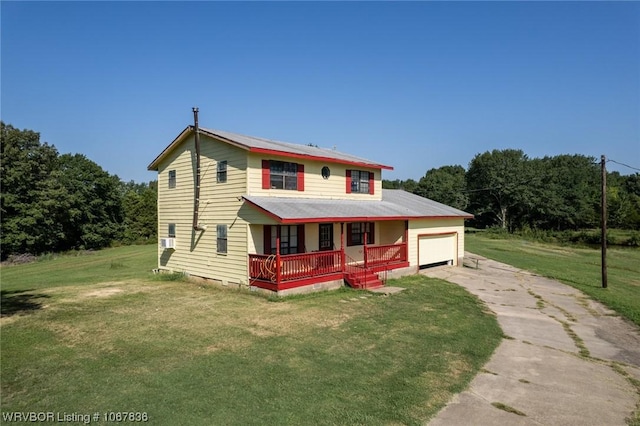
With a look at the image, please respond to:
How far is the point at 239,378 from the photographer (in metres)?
6.38

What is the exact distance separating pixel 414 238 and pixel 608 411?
45.9 feet

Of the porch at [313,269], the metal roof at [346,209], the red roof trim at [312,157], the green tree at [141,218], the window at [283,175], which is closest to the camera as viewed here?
the porch at [313,269]

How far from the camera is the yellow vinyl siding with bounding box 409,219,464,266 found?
19.3m

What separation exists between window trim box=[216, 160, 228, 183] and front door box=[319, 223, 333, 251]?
5.01m

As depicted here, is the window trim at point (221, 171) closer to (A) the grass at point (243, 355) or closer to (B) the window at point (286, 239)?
(B) the window at point (286, 239)

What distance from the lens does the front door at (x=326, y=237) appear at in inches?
675

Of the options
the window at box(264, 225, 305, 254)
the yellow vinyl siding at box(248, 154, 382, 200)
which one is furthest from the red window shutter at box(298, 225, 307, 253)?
the yellow vinyl siding at box(248, 154, 382, 200)

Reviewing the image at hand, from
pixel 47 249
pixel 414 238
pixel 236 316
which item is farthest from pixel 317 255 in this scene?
pixel 47 249

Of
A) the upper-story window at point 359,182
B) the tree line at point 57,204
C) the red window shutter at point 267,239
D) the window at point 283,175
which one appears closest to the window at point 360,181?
the upper-story window at point 359,182

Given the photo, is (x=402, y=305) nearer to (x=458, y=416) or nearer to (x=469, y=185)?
(x=458, y=416)

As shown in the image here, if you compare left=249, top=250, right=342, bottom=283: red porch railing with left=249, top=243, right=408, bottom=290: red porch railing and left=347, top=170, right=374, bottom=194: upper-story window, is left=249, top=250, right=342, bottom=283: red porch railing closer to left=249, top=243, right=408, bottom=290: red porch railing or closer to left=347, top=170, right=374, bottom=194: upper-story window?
left=249, top=243, right=408, bottom=290: red porch railing

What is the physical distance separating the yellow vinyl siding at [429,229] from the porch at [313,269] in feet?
7.06

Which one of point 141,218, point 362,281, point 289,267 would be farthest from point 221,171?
point 141,218

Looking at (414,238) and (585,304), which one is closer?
(585,304)
